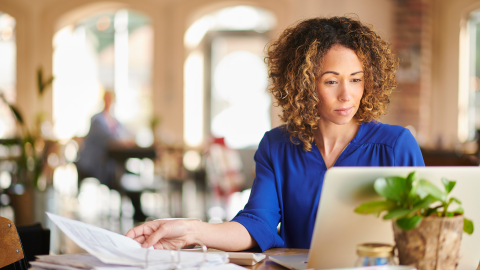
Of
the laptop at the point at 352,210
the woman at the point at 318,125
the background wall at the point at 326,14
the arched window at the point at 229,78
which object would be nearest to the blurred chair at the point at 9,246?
the woman at the point at 318,125

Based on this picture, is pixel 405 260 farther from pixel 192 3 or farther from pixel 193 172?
pixel 192 3

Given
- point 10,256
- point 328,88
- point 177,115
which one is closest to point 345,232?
point 328,88

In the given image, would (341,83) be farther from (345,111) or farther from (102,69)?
(102,69)

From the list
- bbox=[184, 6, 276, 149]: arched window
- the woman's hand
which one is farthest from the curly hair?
bbox=[184, 6, 276, 149]: arched window

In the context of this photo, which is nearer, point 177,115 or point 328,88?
point 328,88

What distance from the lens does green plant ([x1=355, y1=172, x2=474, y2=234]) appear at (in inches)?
26.7

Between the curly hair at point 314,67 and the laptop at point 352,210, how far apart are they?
535mm

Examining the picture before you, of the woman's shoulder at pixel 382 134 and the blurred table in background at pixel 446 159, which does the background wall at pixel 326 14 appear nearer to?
the blurred table in background at pixel 446 159

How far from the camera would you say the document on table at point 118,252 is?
2.54 feet

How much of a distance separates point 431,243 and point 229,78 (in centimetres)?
702

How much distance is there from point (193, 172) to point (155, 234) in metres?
4.46

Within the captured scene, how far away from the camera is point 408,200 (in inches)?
27.5

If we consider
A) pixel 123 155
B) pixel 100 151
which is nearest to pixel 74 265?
pixel 123 155

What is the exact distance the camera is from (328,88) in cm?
121
